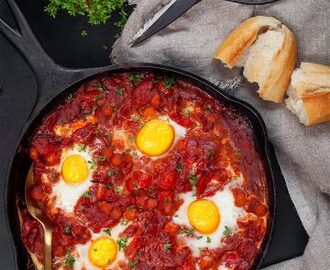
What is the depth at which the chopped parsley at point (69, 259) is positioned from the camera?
5.71m

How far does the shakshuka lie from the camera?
18.6ft

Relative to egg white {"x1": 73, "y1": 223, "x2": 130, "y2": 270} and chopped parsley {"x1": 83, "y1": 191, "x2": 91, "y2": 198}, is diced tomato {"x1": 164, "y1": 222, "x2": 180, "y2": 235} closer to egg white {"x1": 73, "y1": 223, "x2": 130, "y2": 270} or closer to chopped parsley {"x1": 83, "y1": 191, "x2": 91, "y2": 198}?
egg white {"x1": 73, "y1": 223, "x2": 130, "y2": 270}

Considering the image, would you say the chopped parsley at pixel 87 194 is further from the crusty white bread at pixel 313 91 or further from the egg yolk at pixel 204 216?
the crusty white bread at pixel 313 91

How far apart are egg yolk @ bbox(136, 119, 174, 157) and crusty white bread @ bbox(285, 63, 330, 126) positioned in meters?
1.06

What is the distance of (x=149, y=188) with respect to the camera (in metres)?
5.72

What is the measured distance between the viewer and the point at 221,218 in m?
5.71

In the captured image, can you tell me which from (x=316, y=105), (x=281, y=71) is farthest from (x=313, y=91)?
(x=281, y=71)

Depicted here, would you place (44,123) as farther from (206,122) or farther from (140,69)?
(206,122)

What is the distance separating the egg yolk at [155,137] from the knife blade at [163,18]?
73 cm

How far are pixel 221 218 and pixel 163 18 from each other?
168 cm

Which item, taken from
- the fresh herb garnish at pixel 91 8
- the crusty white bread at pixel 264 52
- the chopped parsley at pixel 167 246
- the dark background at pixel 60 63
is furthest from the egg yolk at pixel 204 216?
the fresh herb garnish at pixel 91 8

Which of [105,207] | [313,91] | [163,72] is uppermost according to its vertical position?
[163,72]

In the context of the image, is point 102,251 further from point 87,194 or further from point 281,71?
point 281,71

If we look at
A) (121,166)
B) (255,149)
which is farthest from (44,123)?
(255,149)
